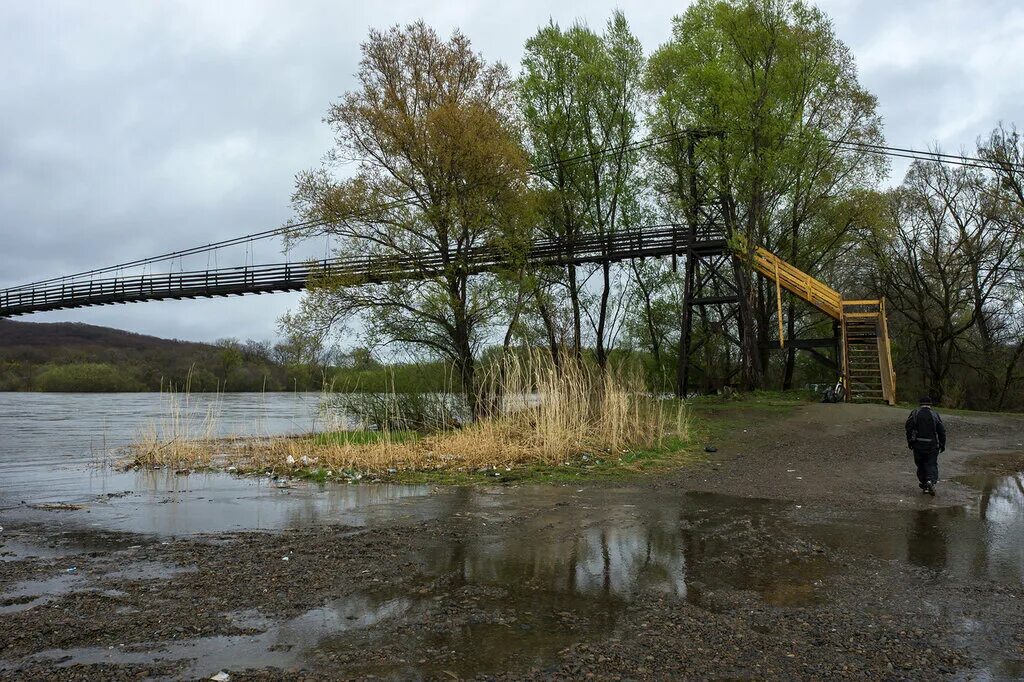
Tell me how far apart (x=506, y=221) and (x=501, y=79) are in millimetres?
4951

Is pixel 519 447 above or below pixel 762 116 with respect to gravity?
below

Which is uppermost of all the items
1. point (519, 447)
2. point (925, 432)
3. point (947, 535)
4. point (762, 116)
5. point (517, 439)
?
point (762, 116)

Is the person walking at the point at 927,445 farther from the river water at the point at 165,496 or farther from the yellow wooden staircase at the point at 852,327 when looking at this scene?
the yellow wooden staircase at the point at 852,327

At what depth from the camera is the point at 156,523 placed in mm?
8461

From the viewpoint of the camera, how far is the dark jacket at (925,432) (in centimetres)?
1041

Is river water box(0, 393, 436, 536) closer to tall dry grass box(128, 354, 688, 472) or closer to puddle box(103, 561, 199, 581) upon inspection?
tall dry grass box(128, 354, 688, 472)

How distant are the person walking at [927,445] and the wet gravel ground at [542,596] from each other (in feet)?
3.47

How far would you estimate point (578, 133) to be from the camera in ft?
89.5

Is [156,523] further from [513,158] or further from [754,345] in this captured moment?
[754,345]

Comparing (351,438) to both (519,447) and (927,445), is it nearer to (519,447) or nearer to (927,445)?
(519,447)

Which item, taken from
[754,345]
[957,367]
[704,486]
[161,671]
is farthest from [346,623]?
[957,367]

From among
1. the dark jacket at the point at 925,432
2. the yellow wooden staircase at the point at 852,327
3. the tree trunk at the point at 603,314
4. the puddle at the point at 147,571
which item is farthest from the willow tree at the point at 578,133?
the puddle at the point at 147,571

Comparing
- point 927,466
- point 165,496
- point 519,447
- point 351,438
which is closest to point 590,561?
point 927,466

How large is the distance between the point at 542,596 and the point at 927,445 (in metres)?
7.56
